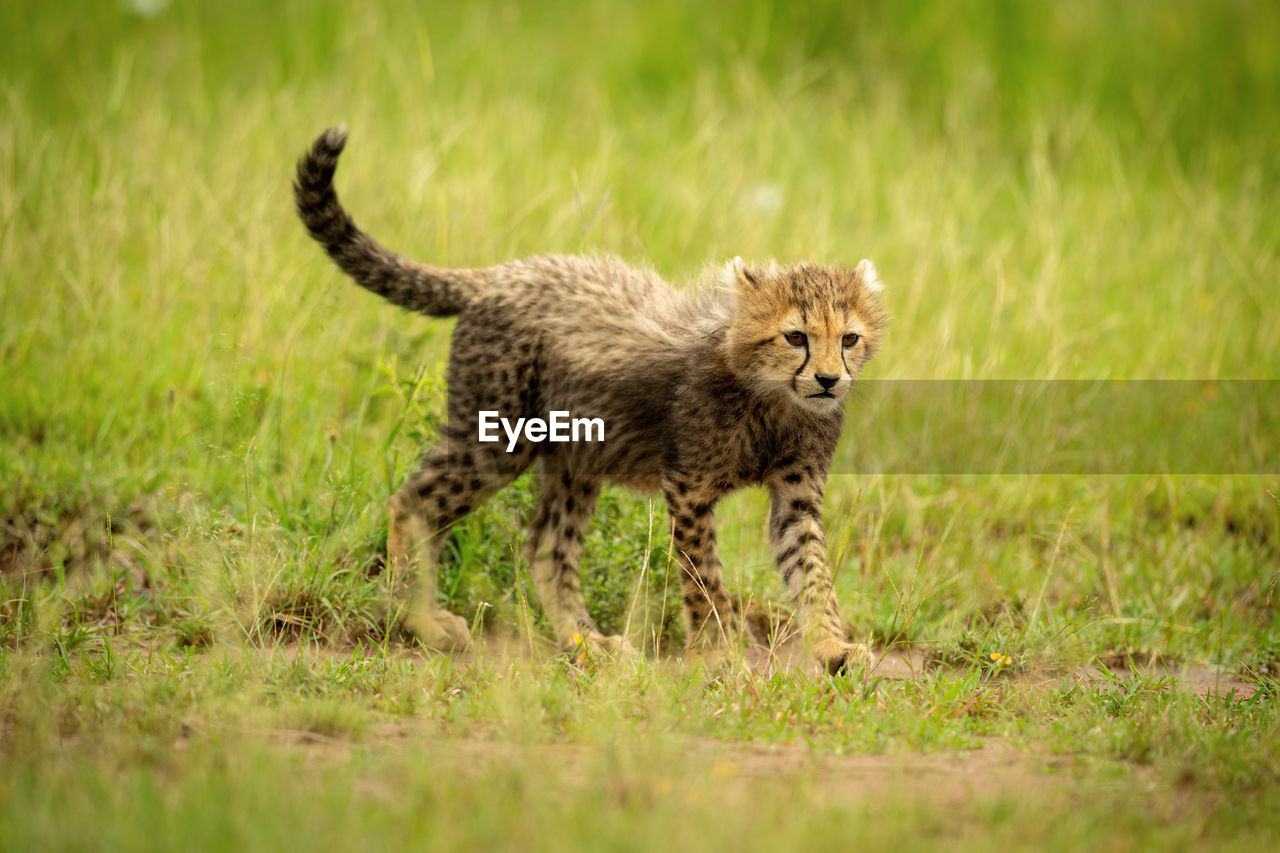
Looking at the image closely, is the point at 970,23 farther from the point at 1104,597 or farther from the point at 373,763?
the point at 373,763

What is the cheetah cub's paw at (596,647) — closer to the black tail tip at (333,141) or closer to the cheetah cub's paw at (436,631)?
the cheetah cub's paw at (436,631)

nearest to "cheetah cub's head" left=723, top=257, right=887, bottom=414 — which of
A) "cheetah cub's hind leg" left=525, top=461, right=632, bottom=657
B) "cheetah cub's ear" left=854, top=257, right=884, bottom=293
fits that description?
"cheetah cub's ear" left=854, top=257, right=884, bottom=293

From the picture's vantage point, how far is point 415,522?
4.64 meters

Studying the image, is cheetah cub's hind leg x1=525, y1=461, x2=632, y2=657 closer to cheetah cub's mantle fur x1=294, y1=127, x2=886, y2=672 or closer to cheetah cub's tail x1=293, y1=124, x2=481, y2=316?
cheetah cub's mantle fur x1=294, y1=127, x2=886, y2=672

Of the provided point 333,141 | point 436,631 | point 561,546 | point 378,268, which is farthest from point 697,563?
point 333,141

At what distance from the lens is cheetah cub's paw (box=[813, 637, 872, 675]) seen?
3986mm

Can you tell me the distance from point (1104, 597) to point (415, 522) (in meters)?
2.83

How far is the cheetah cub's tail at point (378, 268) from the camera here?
4582 mm

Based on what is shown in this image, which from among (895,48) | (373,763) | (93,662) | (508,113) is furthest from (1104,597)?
(895,48)

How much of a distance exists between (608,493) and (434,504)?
2.67 feet

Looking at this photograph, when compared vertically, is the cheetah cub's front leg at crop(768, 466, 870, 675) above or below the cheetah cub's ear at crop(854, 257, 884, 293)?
below

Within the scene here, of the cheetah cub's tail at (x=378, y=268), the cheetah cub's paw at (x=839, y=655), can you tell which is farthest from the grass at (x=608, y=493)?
the cheetah cub's tail at (x=378, y=268)

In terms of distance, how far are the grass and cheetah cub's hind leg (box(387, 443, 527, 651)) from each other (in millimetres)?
163

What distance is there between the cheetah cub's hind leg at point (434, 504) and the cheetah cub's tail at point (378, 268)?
58 cm
